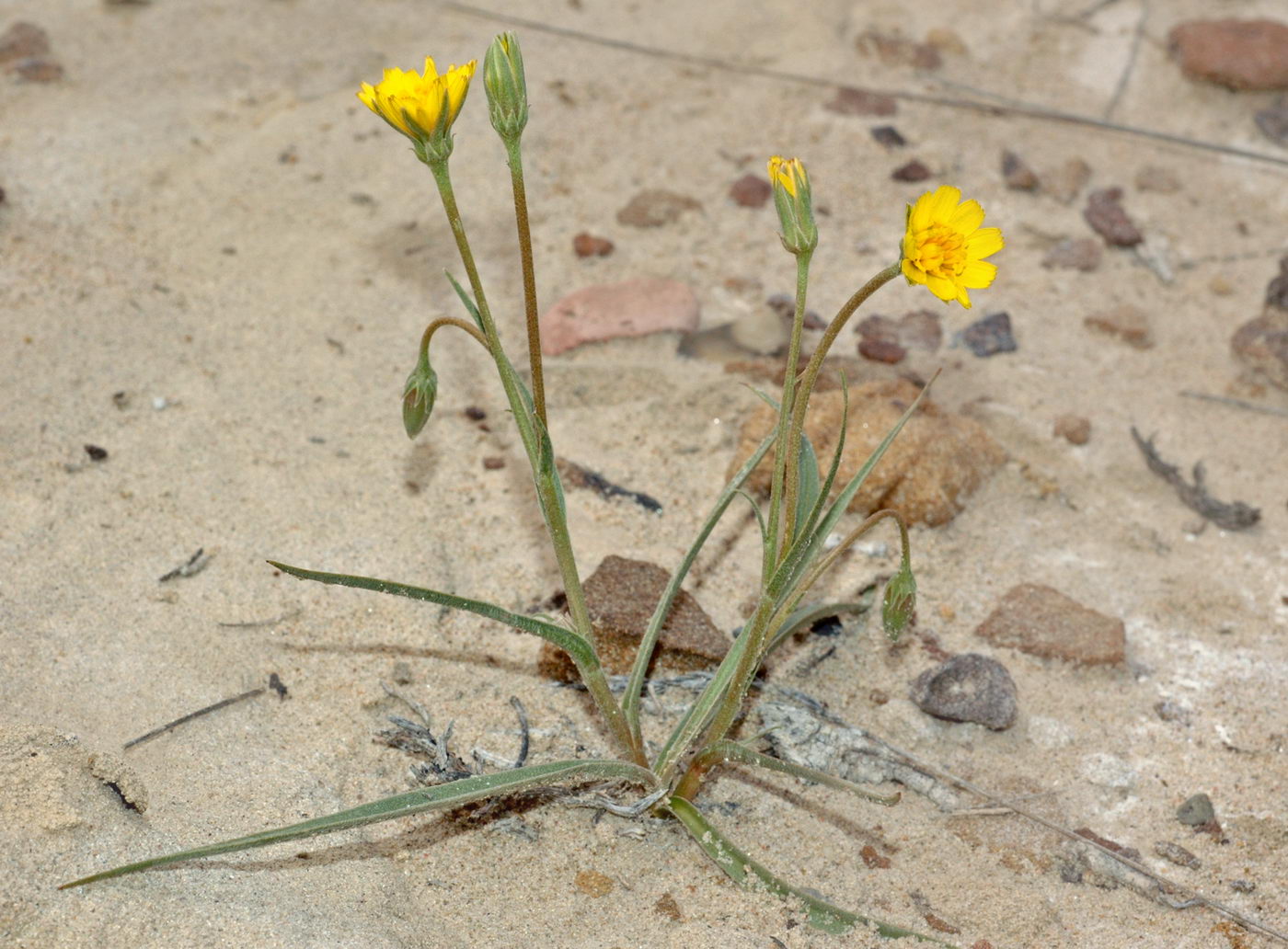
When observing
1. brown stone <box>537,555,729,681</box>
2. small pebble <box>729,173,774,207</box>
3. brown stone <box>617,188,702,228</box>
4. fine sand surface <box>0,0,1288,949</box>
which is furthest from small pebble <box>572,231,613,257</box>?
brown stone <box>537,555,729,681</box>

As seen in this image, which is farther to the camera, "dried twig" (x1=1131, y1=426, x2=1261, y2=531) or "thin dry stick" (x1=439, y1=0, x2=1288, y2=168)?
"thin dry stick" (x1=439, y1=0, x2=1288, y2=168)

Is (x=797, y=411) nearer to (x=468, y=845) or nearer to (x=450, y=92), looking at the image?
(x=450, y=92)

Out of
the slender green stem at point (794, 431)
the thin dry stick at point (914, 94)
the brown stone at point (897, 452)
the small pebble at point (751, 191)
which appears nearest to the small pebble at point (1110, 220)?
the thin dry stick at point (914, 94)

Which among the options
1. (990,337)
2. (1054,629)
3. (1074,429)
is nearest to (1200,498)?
(1074,429)

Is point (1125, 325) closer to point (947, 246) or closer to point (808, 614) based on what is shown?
point (808, 614)

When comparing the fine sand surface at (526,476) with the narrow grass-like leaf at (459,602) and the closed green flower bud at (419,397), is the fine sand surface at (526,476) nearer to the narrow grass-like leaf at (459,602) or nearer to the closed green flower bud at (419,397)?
the narrow grass-like leaf at (459,602)

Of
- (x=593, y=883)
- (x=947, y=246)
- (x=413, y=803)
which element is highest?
(x=947, y=246)

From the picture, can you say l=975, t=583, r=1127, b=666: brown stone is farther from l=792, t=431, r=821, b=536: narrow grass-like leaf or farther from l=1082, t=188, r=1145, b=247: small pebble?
l=1082, t=188, r=1145, b=247: small pebble
